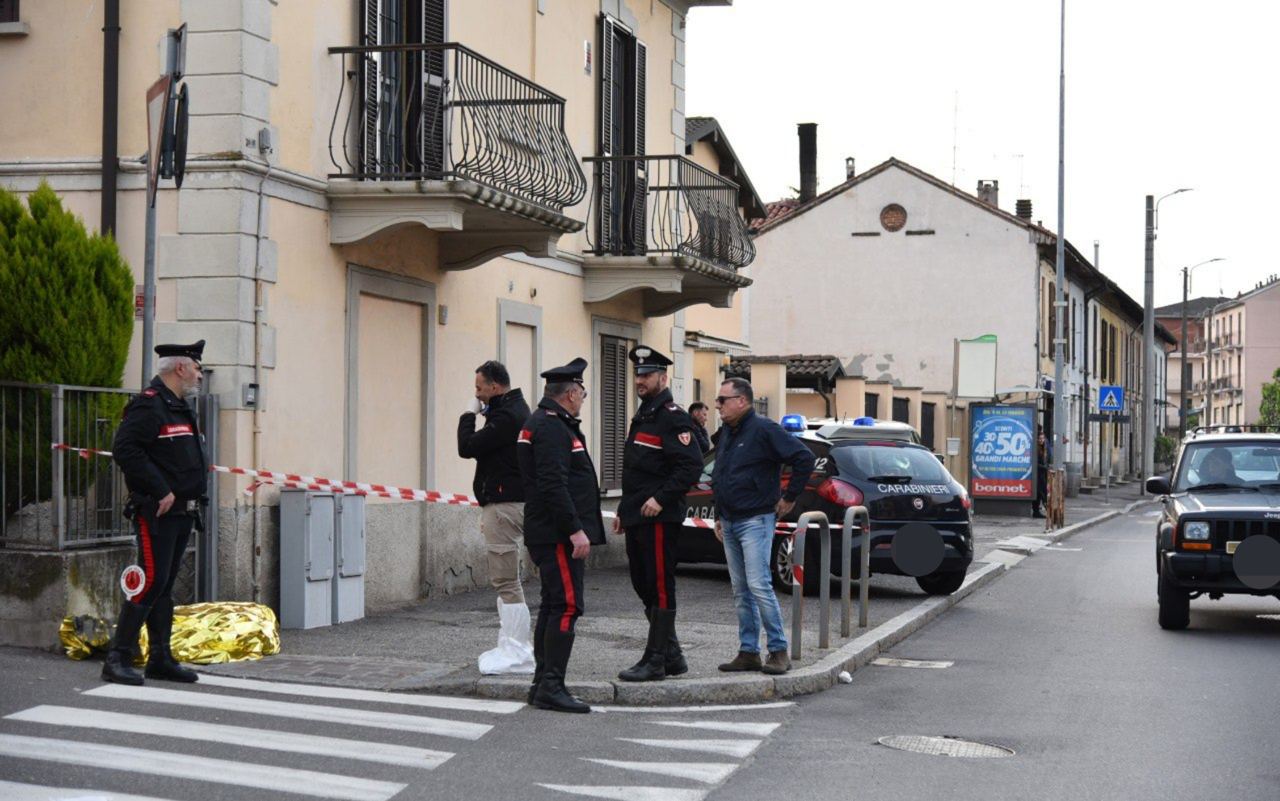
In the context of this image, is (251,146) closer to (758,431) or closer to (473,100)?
(473,100)

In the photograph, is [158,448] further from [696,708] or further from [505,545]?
[696,708]

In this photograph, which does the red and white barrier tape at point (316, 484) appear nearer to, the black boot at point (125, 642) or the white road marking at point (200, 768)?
the black boot at point (125, 642)

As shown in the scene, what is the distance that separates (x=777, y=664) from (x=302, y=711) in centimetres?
303

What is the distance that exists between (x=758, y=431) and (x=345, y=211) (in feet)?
15.7

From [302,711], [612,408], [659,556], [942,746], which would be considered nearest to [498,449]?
[659,556]

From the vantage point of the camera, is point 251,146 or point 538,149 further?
point 538,149

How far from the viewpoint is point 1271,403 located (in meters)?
110

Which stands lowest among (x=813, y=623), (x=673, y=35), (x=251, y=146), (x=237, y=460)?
(x=813, y=623)

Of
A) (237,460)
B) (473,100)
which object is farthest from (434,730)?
(473,100)

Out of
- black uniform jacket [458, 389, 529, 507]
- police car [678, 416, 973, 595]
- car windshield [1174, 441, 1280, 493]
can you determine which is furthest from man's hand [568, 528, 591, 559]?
car windshield [1174, 441, 1280, 493]

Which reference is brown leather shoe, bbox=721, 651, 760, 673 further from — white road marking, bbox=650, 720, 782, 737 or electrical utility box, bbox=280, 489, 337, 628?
electrical utility box, bbox=280, 489, 337, 628

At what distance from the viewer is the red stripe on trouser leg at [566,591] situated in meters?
8.80

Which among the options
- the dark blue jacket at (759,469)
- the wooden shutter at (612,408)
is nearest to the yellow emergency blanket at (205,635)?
the dark blue jacket at (759,469)

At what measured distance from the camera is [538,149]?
15031mm
